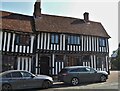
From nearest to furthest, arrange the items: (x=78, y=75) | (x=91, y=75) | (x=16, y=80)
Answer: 1. (x=16, y=80)
2. (x=78, y=75)
3. (x=91, y=75)

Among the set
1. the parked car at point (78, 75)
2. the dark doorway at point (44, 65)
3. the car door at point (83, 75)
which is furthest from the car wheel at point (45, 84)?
the dark doorway at point (44, 65)

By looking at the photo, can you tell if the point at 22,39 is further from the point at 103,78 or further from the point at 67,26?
the point at 103,78

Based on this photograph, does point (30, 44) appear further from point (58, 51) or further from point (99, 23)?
Result: point (99, 23)

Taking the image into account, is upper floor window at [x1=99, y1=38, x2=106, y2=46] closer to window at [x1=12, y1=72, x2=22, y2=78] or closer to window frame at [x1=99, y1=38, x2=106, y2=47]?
window frame at [x1=99, y1=38, x2=106, y2=47]

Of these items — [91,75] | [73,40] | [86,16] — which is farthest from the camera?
[86,16]

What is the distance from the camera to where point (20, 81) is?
1452cm

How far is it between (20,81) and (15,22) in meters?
8.44

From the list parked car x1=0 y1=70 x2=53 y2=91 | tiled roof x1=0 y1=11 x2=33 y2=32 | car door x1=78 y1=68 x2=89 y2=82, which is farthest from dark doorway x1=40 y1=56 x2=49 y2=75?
parked car x1=0 y1=70 x2=53 y2=91

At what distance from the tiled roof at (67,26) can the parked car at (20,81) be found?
7104 millimetres

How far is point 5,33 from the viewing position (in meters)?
19.4

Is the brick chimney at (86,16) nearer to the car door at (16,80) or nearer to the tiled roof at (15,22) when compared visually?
the tiled roof at (15,22)

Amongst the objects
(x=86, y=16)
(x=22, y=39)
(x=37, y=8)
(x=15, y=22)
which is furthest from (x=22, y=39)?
(x=86, y=16)

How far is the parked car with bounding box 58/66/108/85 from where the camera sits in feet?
57.4

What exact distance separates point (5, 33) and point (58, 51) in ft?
17.6
